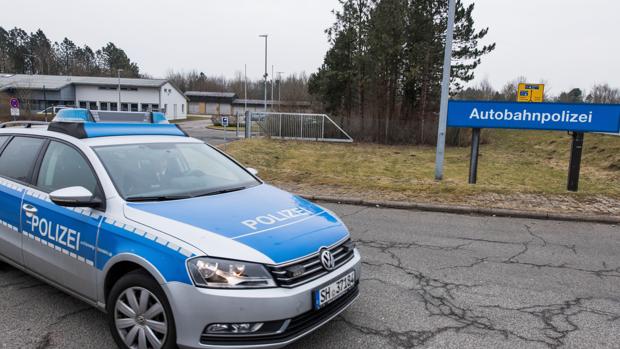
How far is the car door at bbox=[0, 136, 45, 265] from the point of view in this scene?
3906 millimetres

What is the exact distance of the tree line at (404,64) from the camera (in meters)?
26.4

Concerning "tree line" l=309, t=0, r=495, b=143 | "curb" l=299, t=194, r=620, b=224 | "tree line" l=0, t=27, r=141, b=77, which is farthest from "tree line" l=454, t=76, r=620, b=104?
"tree line" l=0, t=27, r=141, b=77

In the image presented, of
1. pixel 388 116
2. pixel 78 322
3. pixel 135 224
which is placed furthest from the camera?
pixel 388 116

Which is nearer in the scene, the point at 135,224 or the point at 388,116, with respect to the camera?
the point at 135,224

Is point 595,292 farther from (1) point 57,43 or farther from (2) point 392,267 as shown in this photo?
(1) point 57,43

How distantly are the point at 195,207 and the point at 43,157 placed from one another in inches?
66.5

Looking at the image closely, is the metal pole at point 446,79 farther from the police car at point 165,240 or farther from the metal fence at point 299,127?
the metal fence at point 299,127

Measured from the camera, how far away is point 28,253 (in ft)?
12.5

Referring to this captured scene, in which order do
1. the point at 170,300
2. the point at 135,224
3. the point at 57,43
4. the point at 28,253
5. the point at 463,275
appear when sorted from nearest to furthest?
the point at 170,300 < the point at 135,224 < the point at 28,253 < the point at 463,275 < the point at 57,43

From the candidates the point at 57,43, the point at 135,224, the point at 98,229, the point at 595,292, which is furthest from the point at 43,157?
the point at 57,43

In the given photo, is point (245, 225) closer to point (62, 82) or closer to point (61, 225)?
point (61, 225)

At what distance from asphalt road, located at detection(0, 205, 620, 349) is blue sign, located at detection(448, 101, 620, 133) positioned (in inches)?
172

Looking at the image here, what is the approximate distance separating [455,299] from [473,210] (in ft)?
14.0

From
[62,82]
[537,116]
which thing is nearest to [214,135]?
[537,116]
